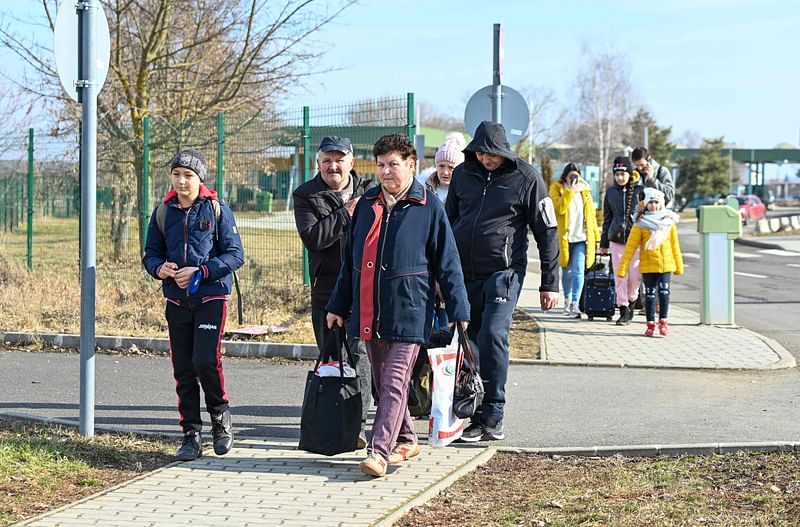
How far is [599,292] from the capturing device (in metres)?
13.0

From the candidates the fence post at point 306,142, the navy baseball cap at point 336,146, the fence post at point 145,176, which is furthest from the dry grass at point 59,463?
the fence post at point 145,176

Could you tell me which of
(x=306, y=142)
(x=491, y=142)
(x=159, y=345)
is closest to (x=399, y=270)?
(x=491, y=142)

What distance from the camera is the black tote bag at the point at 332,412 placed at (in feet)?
20.4

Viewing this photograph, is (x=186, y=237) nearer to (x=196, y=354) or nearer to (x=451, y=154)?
(x=196, y=354)

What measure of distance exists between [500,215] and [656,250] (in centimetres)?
524

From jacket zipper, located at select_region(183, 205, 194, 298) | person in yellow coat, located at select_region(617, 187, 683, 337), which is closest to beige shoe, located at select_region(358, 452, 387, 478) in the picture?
jacket zipper, located at select_region(183, 205, 194, 298)

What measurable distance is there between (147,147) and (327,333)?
1062 cm

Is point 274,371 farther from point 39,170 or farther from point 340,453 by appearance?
point 39,170

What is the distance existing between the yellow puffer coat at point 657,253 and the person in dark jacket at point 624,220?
74 centimetres

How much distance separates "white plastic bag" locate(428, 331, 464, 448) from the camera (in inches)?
252

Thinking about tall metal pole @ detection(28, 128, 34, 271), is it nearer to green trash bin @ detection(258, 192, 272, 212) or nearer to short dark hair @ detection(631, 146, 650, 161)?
green trash bin @ detection(258, 192, 272, 212)

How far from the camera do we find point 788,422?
24.9 ft

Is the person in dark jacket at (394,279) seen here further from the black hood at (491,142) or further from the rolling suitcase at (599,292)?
the rolling suitcase at (599,292)

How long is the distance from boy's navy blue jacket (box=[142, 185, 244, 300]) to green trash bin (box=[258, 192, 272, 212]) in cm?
824
